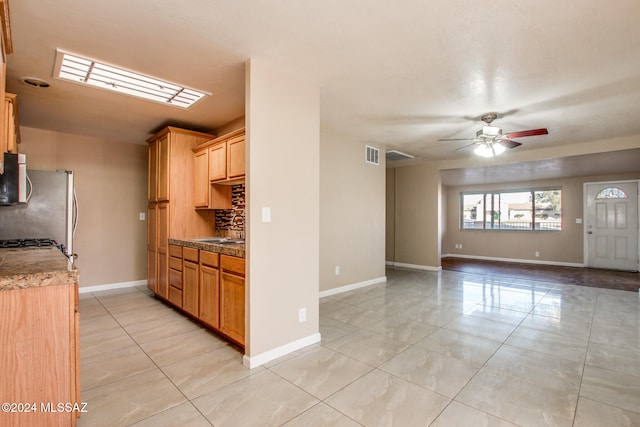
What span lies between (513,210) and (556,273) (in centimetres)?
252

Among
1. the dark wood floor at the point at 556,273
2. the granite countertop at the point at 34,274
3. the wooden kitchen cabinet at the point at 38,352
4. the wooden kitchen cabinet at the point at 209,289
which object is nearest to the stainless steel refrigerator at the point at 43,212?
the wooden kitchen cabinet at the point at 209,289

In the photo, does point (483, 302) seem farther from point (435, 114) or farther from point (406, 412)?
point (406, 412)

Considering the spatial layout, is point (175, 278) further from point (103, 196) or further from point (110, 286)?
point (103, 196)

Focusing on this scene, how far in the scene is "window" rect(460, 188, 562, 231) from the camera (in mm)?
8211

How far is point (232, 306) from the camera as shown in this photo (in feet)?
9.24

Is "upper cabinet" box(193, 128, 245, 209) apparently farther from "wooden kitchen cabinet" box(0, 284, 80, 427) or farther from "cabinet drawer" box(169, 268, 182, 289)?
"wooden kitchen cabinet" box(0, 284, 80, 427)

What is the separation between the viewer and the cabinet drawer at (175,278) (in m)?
3.74

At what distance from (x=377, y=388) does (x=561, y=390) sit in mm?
1314

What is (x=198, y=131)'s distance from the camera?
4.59 metres

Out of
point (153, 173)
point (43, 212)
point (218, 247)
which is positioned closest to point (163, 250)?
point (153, 173)

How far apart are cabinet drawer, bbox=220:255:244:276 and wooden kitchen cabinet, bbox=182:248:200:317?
1.99ft

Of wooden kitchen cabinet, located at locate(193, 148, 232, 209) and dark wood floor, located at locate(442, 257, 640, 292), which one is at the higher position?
wooden kitchen cabinet, located at locate(193, 148, 232, 209)

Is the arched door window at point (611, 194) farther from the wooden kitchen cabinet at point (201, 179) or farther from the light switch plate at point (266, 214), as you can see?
the wooden kitchen cabinet at point (201, 179)

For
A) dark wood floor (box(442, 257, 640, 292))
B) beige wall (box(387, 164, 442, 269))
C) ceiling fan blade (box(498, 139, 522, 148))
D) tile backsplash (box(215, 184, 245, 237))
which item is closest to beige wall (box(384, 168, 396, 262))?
beige wall (box(387, 164, 442, 269))
